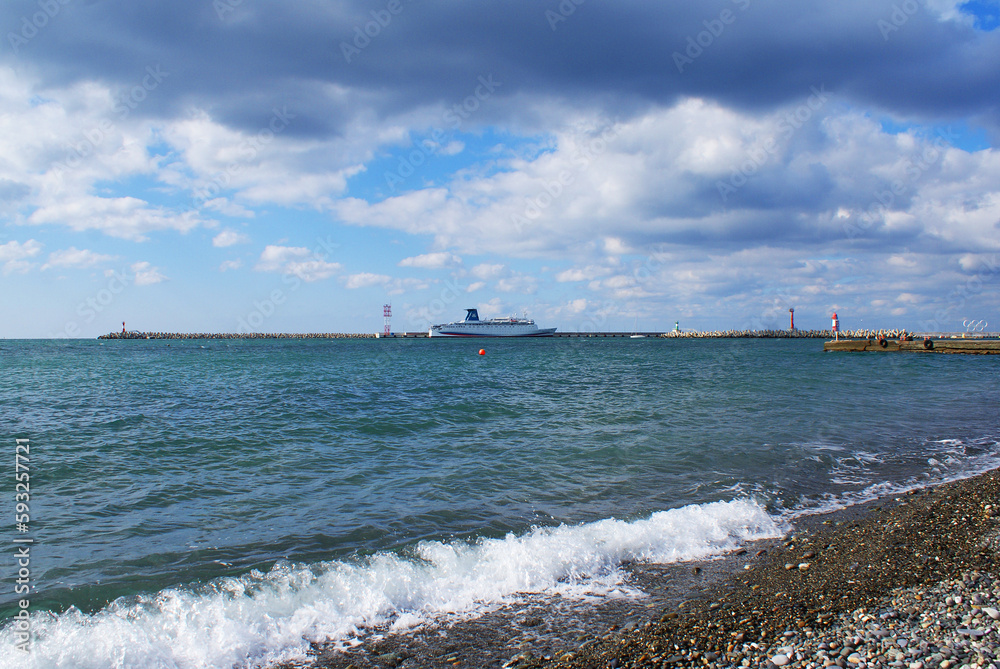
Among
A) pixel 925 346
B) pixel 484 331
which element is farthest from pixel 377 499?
pixel 484 331

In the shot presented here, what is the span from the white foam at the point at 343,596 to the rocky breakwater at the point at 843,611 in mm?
1090

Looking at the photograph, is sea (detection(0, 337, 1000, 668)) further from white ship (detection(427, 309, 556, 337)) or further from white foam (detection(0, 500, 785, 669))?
white ship (detection(427, 309, 556, 337))

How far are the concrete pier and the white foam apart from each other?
58884 millimetres

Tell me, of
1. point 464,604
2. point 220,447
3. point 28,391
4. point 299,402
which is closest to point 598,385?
point 299,402

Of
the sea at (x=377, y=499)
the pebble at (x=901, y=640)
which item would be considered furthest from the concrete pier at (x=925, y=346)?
the pebble at (x=901, y=640)

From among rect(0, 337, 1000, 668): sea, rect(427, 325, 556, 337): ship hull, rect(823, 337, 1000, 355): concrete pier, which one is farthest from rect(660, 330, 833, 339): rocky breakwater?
rect(0, 337, 1000, 668): sea

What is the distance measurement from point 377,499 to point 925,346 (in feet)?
211

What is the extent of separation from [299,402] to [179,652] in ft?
56.4

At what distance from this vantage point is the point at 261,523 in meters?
8.20

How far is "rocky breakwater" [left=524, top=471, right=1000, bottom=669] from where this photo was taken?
407 cm

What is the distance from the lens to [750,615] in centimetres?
482

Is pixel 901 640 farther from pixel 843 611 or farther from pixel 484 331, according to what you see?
pixel 484 331

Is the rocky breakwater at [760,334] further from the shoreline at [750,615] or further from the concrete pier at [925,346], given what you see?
the shoreline at [750,615]

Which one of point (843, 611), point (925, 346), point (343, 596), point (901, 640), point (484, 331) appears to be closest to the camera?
point (901, 640)
